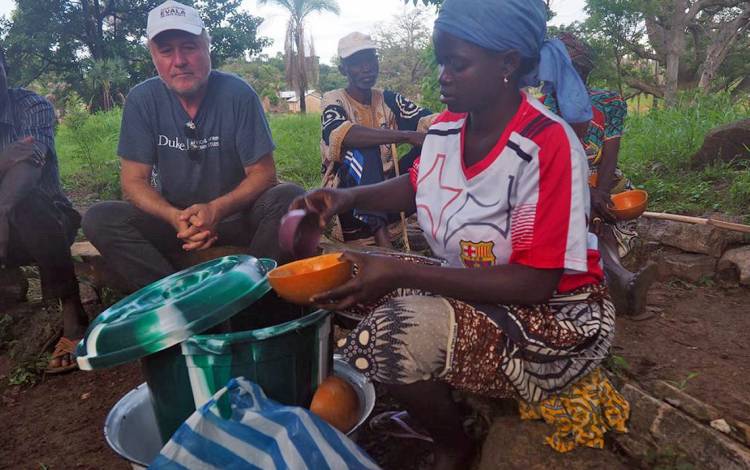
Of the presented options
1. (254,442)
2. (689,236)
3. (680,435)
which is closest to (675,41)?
(689,236)

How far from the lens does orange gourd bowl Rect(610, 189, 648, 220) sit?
3004 millimetres

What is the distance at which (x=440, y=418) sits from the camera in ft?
5.45

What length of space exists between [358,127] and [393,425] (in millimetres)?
2114

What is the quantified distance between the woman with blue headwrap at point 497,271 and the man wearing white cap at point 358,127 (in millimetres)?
2082

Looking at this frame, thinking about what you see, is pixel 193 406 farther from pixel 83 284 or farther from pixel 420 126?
pixel 420 126

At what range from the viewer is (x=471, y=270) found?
1528 mm

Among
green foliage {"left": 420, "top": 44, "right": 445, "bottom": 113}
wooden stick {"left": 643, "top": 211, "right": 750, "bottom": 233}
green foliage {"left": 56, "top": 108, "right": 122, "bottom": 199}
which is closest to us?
wooden stick {"left": 643, "top": 211, "right": 750, "bottom": 233}

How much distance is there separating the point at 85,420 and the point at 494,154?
206 centimetres

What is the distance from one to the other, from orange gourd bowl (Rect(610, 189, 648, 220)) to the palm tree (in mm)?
23816

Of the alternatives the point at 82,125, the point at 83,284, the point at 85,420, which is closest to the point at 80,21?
the point at 82,125

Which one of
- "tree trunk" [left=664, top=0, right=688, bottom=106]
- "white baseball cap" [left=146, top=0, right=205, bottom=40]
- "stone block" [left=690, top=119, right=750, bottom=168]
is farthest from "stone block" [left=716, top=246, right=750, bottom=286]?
"tree trunk" [left=664, top=0, right=688, bottom=106]

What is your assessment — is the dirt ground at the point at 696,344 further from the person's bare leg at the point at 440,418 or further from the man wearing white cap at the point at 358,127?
the man wearing white cap at the point at 358,127

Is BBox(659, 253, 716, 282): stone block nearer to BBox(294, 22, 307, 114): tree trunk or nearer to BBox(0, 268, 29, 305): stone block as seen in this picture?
BBox(0, 268, 29, 305): stone block

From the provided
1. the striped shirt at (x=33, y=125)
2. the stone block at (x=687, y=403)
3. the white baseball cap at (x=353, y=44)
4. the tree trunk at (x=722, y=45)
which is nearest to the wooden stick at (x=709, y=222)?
the stone block at (x=687, y=403)
